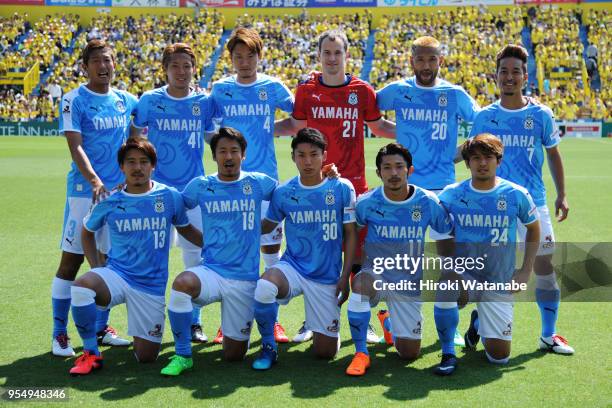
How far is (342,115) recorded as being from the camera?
5984 millimetres

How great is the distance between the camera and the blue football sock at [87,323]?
4.79 m

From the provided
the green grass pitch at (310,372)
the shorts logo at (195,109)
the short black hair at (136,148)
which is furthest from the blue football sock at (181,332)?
the shorts logo at (195,109)

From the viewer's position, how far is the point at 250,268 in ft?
17.5

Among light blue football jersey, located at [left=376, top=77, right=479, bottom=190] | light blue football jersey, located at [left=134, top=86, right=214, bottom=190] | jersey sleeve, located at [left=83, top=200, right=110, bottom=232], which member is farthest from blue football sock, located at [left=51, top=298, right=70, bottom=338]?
light blue football jersey, located at [left=376, top=77, right=479, bottom=190]

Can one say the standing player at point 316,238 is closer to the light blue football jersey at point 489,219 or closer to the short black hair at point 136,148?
the light blue football jersey at point 489,219

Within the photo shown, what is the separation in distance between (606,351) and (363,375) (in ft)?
6.37

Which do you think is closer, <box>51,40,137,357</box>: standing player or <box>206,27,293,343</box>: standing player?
<box>51,40,137,357</box>: standing player

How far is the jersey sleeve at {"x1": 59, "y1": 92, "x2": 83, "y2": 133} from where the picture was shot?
5.58 meters

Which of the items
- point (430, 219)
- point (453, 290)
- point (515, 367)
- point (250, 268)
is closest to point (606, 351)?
point (515, 367)

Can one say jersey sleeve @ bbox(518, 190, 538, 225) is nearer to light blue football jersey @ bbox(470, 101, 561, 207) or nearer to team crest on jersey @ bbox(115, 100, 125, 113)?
light blue football jersey @ bbox(470, 101, 561, 207)

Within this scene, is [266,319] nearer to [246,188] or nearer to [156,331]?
[156,331]

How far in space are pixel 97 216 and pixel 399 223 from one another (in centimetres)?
232

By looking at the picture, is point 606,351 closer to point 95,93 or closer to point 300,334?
point 300,334

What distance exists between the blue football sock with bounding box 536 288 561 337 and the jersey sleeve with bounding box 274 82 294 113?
2.73 m
